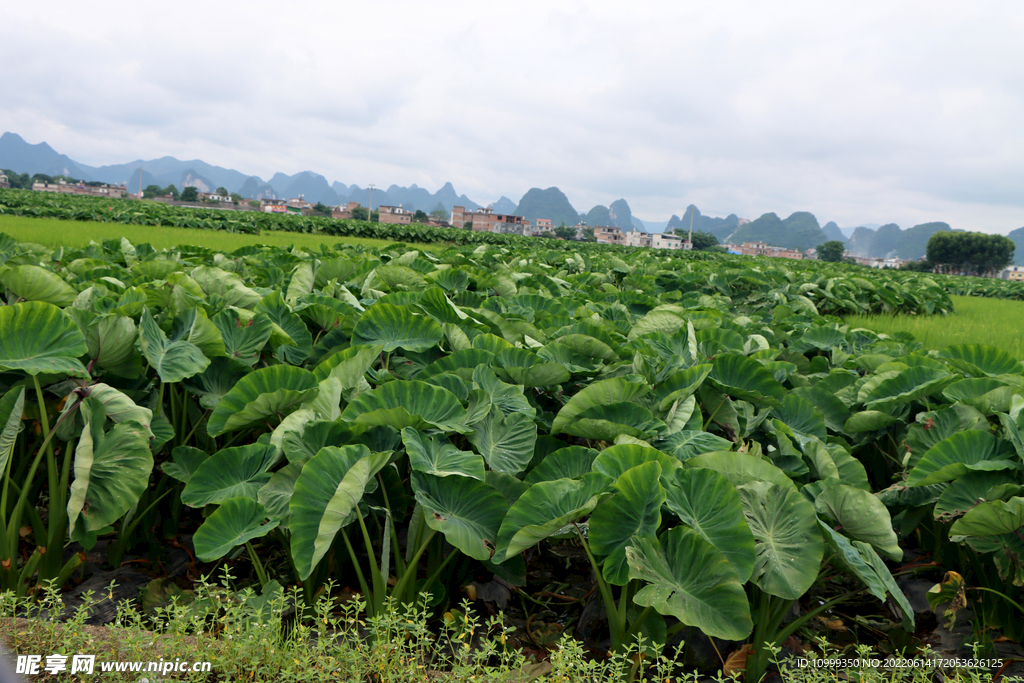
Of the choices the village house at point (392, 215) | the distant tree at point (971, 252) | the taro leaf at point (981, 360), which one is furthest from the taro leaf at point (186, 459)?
the distant tree at point (971, 252)

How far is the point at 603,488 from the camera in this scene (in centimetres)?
120

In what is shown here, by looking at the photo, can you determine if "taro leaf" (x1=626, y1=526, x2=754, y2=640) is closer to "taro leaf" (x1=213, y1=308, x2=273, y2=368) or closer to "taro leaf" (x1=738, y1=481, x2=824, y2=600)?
"taro leaf" (x1=738, y1=481, x2=824, y2=600)

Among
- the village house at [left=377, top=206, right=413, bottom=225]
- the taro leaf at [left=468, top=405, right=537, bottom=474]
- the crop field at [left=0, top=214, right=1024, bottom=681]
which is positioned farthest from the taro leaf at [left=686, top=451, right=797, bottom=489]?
the village house at [left=377, top=206, right=413, bottom=225]

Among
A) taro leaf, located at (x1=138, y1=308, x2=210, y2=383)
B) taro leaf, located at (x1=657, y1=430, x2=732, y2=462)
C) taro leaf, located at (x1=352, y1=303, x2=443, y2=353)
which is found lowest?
taro leaf, located at (x1=657, y1=430, x2=732, y2=462)

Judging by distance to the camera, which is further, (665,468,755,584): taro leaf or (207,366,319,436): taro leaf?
(207,366,319,436): taro leaf

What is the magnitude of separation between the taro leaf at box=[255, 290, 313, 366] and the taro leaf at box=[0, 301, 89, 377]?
0.59 metres

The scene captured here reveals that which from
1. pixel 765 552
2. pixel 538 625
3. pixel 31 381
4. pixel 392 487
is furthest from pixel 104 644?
pixel 765 552

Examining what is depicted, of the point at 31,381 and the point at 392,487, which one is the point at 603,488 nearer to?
the point at 392,487

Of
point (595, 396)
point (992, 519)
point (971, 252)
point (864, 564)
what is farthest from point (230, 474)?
point (971, 252)

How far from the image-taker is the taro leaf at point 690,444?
1481 mm

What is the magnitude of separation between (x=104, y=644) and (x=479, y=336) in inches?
50.3

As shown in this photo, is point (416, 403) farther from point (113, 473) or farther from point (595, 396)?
point (113, 473)

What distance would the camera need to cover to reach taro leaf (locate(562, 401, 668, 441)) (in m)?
1.49

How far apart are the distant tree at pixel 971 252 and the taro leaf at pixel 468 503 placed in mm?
79870
